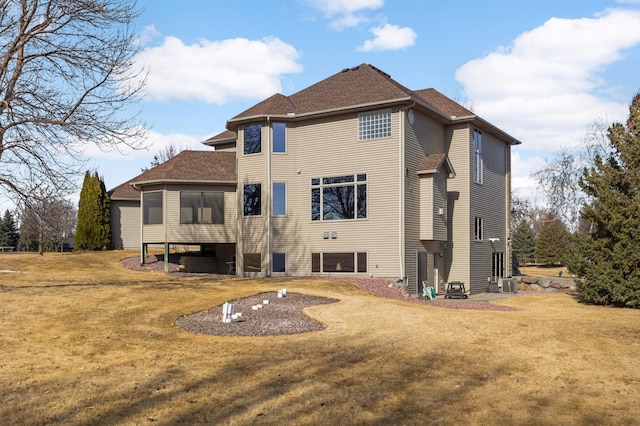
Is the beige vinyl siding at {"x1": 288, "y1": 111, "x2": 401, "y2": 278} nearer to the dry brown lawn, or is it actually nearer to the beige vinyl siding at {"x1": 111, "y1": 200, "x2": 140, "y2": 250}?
the dry brown lawn

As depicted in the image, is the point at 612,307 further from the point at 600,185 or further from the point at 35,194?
A: the point at 35,194

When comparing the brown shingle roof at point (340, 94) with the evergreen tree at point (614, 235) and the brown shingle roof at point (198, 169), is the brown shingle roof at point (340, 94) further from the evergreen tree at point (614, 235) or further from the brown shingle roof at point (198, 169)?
the evergreen tree at point (614, 235)

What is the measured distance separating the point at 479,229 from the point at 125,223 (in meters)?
23.6

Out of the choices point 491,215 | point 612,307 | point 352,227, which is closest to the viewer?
point 612,307

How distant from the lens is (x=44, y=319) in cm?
1362

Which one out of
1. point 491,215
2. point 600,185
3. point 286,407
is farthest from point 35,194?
point 491,215

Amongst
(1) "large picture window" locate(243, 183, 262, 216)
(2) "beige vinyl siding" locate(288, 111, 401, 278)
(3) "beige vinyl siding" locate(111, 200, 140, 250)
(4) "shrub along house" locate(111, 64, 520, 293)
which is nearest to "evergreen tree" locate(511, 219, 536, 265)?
(4) "shrub along house" locate(111, 64, 520, 293)

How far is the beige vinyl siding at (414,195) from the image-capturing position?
2428cm

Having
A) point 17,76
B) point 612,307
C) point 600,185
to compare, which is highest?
point 17,76

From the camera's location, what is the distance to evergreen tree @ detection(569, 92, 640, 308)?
20344 millimetres

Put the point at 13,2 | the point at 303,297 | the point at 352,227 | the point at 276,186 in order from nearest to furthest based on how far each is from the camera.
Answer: the point at 13,2
the point at 303,297
the point at 352,227
the point at 276,186

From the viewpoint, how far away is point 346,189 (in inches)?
1002

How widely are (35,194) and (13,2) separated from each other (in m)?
5.76

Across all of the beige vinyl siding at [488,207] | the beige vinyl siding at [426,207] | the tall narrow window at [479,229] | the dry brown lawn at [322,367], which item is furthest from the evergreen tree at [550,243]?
the dry brown lawn at [322,367]
